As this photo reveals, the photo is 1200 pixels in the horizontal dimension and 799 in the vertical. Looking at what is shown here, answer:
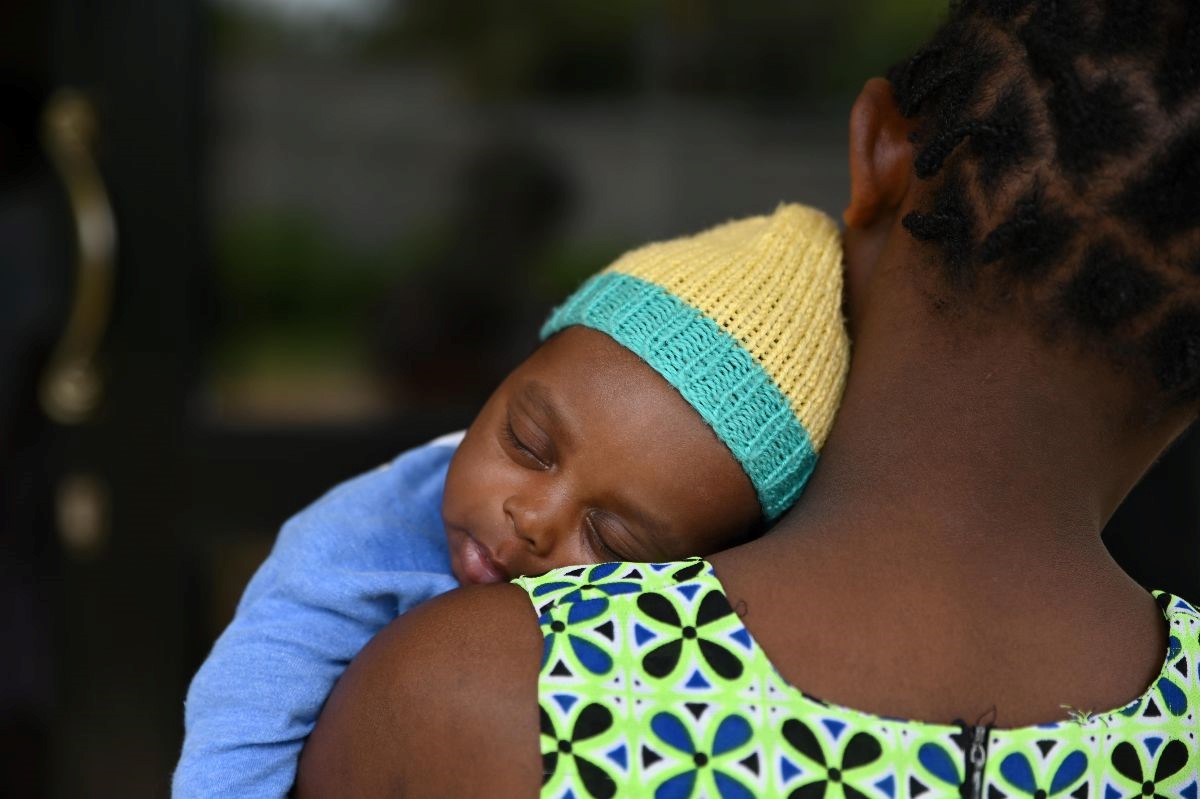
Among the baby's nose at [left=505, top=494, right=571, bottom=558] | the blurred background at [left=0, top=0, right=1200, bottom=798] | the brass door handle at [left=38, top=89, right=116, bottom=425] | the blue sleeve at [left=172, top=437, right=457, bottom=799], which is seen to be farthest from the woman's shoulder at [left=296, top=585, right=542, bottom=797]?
the brass door handle at [left=38, top=89, right=116, bottom=425]

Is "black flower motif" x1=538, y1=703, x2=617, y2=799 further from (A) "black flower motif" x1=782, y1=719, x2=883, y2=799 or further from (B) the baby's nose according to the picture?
(B) the baby's nose

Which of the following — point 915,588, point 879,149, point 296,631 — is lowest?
point 296,631

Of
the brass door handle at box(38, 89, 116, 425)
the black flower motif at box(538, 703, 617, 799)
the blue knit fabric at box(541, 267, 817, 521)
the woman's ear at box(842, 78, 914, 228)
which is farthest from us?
the brass door handle at box(38, 89, 116, 425)

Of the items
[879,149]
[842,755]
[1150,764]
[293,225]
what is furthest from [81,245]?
[1150,764]

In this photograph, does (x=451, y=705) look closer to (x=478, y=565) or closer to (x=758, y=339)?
(x=478, y=565)

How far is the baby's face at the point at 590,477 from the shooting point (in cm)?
131

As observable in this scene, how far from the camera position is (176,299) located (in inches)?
118

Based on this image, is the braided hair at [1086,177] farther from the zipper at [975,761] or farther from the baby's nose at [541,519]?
the baby's nose at [541,519]

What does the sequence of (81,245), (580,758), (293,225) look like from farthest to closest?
(293,225) < (81,245) < (580,758)

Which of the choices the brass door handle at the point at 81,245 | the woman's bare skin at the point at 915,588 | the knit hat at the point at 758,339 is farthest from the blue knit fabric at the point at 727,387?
the brass door handle at the point at 81,245

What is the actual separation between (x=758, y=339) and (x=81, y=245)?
2.13 m

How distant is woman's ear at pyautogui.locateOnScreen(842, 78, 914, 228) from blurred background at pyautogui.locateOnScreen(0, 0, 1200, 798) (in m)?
1.82

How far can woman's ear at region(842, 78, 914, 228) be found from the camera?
1167mm

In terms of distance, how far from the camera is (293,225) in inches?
121
